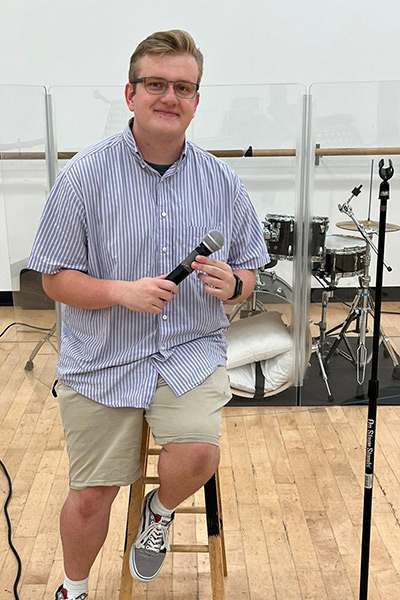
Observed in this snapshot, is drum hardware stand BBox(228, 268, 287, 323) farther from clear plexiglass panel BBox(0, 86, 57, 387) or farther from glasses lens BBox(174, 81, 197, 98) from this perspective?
glasses lens BBox(174, 81, 197, 98)

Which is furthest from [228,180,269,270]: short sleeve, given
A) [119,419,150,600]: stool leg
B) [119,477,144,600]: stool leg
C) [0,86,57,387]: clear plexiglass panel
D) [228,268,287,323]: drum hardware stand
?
[0,86,57,387]: clear plexiglass panel

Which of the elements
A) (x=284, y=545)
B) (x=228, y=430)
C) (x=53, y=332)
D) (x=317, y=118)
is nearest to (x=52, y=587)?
(x=284, y=545)

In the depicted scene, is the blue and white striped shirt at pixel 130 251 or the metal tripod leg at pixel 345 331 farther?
the metal tripod leg at pixel 345 331

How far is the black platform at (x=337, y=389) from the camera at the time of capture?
350 centimetres

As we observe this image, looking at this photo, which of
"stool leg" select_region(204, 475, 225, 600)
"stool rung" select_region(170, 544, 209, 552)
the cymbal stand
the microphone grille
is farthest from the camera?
the cymbal stand

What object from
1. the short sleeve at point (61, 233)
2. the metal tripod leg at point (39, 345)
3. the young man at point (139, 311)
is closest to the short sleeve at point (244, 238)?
the young man at point (139, 311)

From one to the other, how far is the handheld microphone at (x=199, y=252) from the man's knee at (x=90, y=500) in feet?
1.79

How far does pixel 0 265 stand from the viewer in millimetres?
5137

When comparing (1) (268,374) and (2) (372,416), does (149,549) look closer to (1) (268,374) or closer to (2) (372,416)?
(2) (372,416)

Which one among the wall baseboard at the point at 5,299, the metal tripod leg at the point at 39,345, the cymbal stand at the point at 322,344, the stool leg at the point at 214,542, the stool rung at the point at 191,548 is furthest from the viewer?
the wall baseboard at the point at 5,299

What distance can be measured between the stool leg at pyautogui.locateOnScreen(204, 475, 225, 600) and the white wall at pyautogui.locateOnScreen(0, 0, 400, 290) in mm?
3263

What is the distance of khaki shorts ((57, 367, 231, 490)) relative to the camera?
1.82 metres

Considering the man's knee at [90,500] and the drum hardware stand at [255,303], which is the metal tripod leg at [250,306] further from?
the man's knee at [90,500]

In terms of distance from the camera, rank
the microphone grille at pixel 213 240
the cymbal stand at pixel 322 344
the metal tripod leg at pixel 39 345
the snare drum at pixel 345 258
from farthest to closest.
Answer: the metal tripod leg at pixel 39 345 < the cymbal stand at pixel 322 344 < the snare drum at pixel 345 258 < the microphone grille at pixel 213 240
